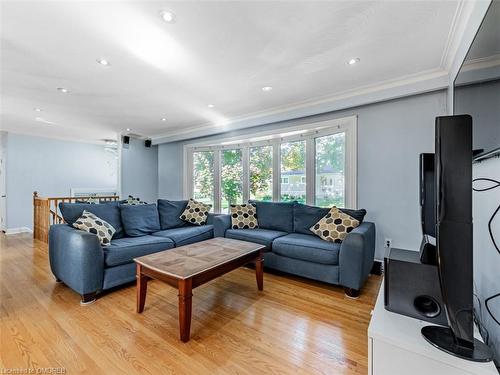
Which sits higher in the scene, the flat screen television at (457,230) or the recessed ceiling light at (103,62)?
the recessed ceiling light at (103,62)

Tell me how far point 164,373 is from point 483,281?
202cm

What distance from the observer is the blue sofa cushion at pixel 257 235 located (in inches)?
118

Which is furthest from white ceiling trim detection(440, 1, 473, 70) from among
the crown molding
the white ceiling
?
the crown molding

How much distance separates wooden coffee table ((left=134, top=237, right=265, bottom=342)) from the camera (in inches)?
66.3

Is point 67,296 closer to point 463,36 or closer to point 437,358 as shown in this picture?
point 437,358

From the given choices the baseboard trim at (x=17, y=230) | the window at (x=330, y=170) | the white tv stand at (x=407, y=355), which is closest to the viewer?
the white tv stand at (x=407, y=355)

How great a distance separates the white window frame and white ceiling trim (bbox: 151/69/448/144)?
0.67 ft

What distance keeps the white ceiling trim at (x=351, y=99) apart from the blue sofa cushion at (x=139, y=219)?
6.78ft

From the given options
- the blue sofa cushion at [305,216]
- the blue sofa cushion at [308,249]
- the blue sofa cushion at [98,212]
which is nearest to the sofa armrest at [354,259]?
the blue sofa cushion at [308,249]

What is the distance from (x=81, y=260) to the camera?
2.19 metres

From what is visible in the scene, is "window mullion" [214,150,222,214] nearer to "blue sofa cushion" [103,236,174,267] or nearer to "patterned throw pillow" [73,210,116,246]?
"blue sofa cushion" [103,236,174,267]

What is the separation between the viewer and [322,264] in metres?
2.53

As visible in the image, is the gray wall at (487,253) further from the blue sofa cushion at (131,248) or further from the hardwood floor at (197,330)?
the blue sofa cushion at (131,248)

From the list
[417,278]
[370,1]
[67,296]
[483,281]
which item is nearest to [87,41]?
[370,1]
